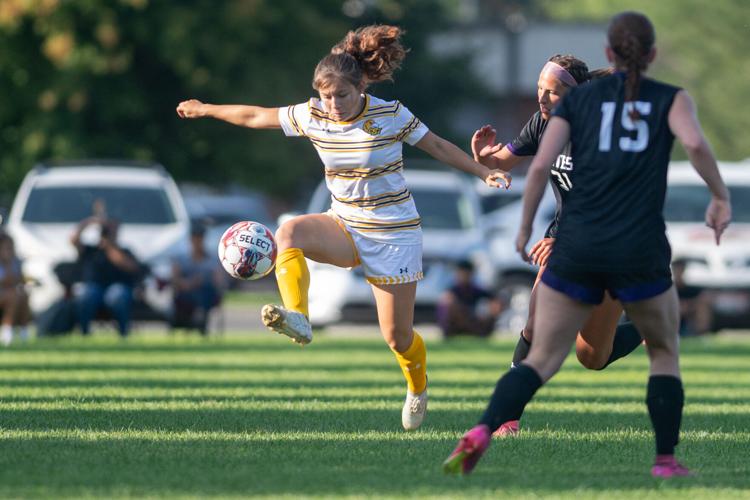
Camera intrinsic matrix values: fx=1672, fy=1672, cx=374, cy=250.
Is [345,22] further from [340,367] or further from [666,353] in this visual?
[666,353]

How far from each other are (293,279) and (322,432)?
35.1 inches

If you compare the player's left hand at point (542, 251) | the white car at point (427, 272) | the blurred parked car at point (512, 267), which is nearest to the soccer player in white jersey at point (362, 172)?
the player's left hand at point (542, 251)

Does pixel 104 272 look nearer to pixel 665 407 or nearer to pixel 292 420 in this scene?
pixel 292 420

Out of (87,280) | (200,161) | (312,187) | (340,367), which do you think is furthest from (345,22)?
(340,367)

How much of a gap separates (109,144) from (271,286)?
31.6ft

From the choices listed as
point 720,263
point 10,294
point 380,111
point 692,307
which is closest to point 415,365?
point 380,111

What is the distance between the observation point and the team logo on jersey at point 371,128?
8602 millimetres

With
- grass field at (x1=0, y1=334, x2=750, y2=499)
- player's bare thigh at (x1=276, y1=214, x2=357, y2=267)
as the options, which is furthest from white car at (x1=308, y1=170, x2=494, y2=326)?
player's bare thigh at (x1=276, y1=214, x2=357, y2=267)

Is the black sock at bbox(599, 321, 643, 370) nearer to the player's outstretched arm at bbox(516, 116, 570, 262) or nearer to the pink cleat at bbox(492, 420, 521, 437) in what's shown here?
the pink cleat at bbox(492, 420, 521, 437)

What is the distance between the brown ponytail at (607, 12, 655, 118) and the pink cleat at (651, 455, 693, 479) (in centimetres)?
152

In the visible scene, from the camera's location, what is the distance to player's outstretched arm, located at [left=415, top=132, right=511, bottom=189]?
838 centimetres

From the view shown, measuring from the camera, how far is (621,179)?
22.0 ft

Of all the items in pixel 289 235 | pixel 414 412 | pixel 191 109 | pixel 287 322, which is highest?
pixel 191 109

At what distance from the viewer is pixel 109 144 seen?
31.9m
